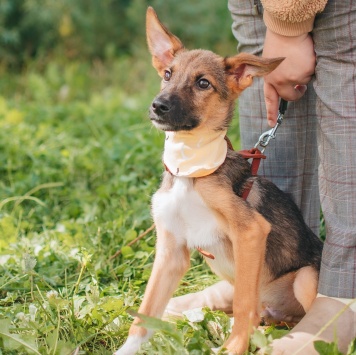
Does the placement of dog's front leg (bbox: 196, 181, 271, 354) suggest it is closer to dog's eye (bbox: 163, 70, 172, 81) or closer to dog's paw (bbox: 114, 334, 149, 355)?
dog's paw (bbox: 114, 334, 149, 355)

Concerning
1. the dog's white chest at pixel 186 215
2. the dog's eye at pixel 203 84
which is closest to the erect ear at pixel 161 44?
the dog's eye at pixel 203 84

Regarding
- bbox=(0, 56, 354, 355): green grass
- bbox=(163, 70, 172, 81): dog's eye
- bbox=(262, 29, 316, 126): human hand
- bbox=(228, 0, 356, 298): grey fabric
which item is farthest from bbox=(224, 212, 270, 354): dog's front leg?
bbox=(163, 70, 172, 81): dog's eye

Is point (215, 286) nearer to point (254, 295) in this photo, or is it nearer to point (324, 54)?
point (254, 295)

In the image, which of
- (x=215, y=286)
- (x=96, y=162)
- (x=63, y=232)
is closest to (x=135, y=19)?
(x=96, y=162)

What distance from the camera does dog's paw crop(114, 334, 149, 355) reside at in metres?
3.05

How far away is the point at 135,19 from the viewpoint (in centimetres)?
1126

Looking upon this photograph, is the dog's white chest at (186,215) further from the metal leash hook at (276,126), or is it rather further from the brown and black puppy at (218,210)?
the metal leash hook at (276,126)

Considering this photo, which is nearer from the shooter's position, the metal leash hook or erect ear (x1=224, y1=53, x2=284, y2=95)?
erect ear (x1=224, y1=53, x2=284, y2=95)

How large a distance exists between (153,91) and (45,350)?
233 inches

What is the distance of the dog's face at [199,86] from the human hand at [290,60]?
0.28 ft

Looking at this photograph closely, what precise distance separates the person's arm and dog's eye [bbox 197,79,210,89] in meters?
0.28

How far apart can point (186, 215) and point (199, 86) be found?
61cm

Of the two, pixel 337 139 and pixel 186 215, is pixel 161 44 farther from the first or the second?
pixel 337 139

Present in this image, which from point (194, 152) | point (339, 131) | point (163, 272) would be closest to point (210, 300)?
point (163, 272)
